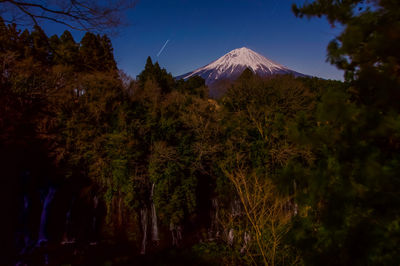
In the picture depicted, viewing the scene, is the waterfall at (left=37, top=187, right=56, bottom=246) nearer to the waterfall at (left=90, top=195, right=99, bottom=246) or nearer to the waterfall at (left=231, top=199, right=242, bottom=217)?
the waterfall at (left=90, top=195, right=99, bottom=246)

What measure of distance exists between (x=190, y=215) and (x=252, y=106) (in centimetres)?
685

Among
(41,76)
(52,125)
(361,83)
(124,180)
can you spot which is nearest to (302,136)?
(361,83)

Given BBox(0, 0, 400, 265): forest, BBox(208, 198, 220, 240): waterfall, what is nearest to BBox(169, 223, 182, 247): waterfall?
BBox(0, 0, 400, 265): forest

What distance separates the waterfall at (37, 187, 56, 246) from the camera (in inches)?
447

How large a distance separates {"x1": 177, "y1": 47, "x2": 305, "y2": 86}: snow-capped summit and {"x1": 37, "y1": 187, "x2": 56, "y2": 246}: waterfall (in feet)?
144

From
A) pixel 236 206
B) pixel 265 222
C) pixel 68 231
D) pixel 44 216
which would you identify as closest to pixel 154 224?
pixel 68 231

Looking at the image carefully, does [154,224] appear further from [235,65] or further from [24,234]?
[235,65]

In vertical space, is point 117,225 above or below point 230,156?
below

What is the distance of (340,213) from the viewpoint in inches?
120

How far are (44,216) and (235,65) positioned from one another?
54.7 m

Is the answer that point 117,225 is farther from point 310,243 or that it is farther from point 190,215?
point 310,243

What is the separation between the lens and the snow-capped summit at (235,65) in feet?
180

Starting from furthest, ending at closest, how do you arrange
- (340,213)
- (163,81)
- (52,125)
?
(163,81)
(52,125)
(340,213)

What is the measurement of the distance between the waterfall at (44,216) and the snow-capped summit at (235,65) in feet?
144
